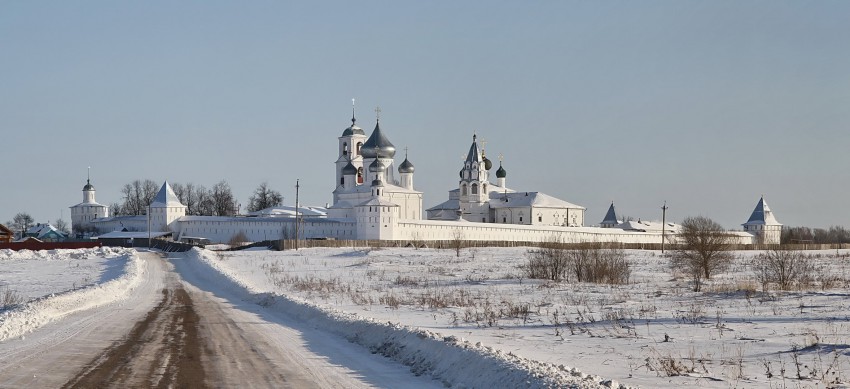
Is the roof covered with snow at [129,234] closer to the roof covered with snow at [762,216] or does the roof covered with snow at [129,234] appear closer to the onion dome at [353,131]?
the onion dome at [353,131]

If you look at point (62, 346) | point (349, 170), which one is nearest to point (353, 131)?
point (349, 170)

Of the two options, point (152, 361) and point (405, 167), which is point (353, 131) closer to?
point (405, 167)

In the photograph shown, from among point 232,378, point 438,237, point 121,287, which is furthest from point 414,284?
point 438,237

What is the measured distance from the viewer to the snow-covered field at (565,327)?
9.91m

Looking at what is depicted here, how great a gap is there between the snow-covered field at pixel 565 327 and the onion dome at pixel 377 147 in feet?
214

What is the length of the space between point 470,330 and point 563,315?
272cm

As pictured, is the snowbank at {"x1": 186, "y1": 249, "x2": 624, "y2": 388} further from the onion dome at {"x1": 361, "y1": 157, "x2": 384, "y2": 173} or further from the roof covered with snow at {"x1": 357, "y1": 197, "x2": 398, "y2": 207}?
the onion dome at {"x1": 361, "y1": 157, "x2": 384, "y2": 173}

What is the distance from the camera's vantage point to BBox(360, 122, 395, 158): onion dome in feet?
317

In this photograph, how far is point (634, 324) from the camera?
49.6 ft

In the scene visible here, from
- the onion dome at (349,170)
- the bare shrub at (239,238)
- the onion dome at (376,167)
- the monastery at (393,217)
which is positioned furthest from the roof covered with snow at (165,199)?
the onion dome at (376,167)

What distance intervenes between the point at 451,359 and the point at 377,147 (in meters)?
86.4

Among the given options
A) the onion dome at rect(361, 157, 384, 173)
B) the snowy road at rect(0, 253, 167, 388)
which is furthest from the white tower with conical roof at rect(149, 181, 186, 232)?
the snowy road at rect(0, 253, 167, 388)

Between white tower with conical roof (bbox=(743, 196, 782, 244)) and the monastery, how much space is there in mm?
123

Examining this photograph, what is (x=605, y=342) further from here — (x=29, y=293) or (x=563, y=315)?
(x=29, y=293)
